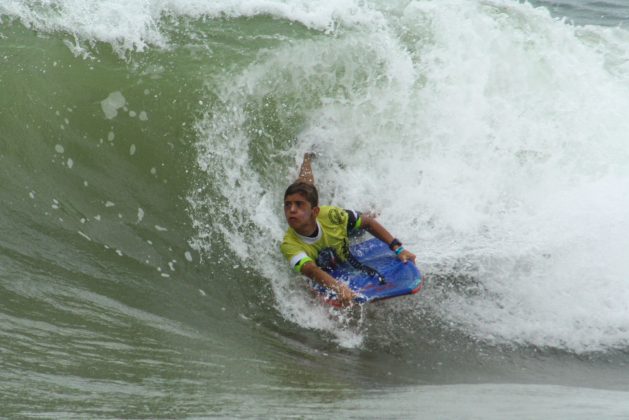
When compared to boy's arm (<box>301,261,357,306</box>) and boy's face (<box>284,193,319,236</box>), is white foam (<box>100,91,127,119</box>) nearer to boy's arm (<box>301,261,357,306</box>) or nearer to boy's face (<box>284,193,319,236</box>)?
boy's face (<box>284,193,319,236</box>)

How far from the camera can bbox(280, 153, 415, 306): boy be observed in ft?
14.7

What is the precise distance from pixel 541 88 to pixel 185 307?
487 centimetres

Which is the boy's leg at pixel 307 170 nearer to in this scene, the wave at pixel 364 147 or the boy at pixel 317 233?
the wave at pixel 364 147

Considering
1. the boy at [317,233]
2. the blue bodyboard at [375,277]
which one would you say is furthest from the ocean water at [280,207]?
the boy at [317,233]

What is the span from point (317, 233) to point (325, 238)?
97 mm

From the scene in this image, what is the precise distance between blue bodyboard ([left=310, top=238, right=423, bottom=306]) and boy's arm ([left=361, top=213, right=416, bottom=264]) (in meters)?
0.05

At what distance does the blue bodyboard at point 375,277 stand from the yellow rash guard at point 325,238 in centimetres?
16


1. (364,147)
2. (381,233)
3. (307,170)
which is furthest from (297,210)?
(364,147)

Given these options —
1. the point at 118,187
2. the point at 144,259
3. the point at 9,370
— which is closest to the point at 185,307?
the point at 144,259

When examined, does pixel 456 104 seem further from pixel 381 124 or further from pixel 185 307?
pixel 185 307

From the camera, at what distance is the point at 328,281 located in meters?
4.44

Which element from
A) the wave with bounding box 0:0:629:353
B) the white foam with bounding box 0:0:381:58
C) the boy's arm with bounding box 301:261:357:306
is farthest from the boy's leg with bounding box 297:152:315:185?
the white foam with bounding box 0:0:381:58

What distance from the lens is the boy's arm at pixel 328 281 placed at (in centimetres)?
442

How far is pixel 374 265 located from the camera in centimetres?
507
